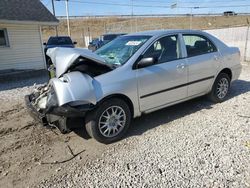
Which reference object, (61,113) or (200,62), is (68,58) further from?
(200,62)

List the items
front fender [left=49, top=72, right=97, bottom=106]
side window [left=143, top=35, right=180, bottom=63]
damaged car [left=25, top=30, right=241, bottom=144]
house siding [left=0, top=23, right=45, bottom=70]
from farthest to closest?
house siding [left=0, top=23, right=45, bottom=70]
side window [left=143, top=35, right=180, bottom=63]
damaged car [left=25, top=30, right=241, bottom=144]
front fender [left=49, top=72, right=97, bottom=106]

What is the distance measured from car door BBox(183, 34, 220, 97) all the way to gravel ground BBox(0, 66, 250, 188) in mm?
599

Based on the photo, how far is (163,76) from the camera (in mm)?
4254

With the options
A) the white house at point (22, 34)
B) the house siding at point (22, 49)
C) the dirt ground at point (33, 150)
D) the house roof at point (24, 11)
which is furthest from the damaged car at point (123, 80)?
the house siding at point (22, 49)

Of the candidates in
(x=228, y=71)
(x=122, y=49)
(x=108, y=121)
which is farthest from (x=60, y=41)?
(x=108, y=121)

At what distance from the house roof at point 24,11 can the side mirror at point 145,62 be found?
871 centimetres

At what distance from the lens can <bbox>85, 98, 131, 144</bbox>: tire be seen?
11.9 ft

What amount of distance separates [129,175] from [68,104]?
49.9 inches

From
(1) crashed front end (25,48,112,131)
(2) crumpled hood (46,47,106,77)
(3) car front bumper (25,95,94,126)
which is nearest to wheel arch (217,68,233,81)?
(1) crashed front end (25,48,112,131)

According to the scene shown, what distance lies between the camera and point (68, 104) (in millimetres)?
3324

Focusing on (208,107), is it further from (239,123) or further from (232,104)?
(239,123)

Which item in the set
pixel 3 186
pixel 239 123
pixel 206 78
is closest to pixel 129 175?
pixel 3 186

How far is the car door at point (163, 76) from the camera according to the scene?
407 centimetres

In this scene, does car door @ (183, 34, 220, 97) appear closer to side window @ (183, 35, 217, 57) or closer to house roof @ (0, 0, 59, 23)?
side window @ (183, 35, 217, 57)
